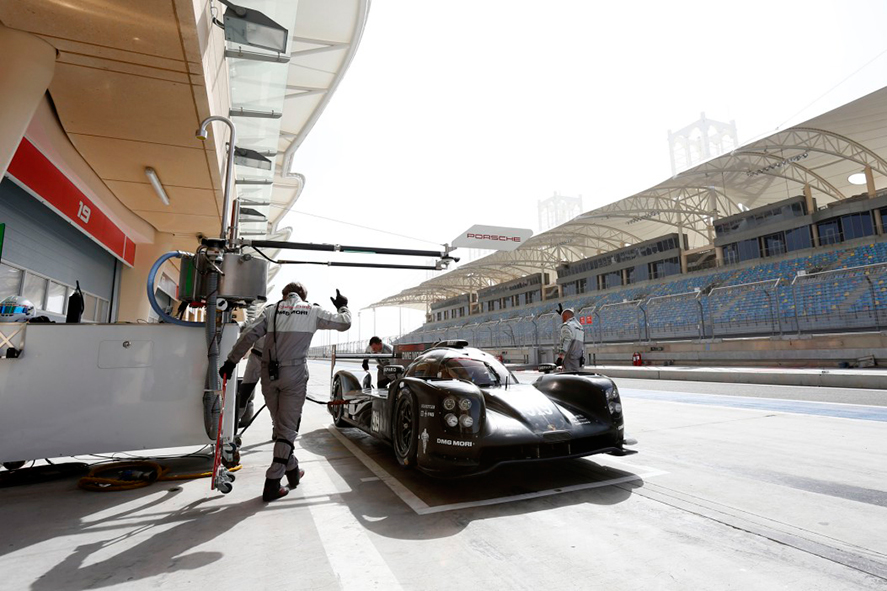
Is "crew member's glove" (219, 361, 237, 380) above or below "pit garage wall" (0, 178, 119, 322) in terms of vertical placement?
below

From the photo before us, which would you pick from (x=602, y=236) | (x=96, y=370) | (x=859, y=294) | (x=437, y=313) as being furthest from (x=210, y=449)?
(x=437, y=313)

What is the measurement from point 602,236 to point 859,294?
29.4m

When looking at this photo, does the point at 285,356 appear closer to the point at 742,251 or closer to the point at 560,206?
the point at 742,251

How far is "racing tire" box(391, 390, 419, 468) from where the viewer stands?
332 cm

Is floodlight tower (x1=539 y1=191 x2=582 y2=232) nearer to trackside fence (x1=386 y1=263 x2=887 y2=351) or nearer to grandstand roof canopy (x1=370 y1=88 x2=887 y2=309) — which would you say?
grandstand roof canopy (x1=370 y1=88 x2=887 y2=309)

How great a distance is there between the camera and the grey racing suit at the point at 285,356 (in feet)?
11.3

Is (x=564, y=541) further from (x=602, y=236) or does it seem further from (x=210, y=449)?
(x=602, y=236)

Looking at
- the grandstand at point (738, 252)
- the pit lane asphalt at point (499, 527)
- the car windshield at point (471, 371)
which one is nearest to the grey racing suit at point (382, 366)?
the pit lane asphalt at point (499, 527)

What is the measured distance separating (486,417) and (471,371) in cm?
92

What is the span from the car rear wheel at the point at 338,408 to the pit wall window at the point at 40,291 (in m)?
4.66

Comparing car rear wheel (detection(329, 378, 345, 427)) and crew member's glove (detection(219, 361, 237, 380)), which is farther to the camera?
car rear wheel (detection(329, 378, 345, 427))

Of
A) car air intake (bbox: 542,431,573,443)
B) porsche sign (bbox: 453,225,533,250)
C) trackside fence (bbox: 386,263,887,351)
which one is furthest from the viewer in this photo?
porsche sign (bbox: 453,225,533,250)

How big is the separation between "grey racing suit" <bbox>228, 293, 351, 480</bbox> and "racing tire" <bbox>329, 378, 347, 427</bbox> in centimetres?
235

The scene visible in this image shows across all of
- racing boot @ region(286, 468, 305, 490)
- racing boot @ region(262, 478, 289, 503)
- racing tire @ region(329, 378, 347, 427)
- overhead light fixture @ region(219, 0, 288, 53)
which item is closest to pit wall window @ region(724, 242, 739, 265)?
racing tire @ region(329, 378, 347, 427)
